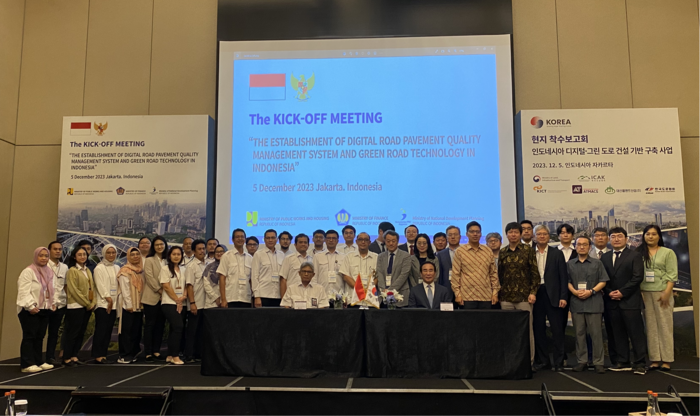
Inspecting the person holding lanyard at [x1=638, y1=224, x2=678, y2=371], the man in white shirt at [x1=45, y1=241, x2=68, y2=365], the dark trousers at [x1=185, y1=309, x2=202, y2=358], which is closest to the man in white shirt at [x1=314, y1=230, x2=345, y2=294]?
the dark trousers at [x1=185, y1=309, x2=202, y2=358]

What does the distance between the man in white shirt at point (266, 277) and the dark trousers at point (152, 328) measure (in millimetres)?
1080

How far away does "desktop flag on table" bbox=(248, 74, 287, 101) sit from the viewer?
21.9ft

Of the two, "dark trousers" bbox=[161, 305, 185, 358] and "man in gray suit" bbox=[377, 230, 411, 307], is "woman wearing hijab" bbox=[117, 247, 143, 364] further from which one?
"man in gray suit" bbox=[377, 230, 411, 307]

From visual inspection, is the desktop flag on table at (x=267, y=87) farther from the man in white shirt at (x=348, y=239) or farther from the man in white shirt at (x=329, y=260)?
the man in white shirt at (x=329, y=260)

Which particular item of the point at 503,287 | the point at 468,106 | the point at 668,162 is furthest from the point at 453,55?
the point at 503,287

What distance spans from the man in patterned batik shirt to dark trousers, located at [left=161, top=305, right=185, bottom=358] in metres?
3.39

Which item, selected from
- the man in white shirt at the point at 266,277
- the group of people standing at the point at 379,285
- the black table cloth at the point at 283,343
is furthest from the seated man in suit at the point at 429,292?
the man in white shirt at the point at 266,277

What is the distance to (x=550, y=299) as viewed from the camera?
4.75 m

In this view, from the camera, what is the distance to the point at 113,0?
729 cm

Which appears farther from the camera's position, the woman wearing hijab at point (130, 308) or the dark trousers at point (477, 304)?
the woman wearing hijab at point (130, 308)

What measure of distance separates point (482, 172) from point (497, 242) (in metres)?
1.41

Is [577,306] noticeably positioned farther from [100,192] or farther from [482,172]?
[100,192]

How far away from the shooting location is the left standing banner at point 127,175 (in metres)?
6.39

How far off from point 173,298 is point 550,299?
3.88 metres
